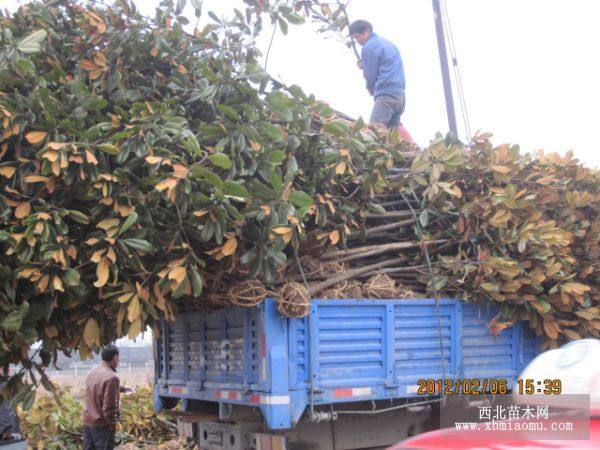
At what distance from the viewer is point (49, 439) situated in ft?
27.9

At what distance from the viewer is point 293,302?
5055 mm

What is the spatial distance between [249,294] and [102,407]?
9.85 feet

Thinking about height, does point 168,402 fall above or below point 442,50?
below

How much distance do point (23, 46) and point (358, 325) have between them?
3.06 metres

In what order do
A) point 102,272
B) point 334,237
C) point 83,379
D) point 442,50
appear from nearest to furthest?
point 102,272 → point 334,237 → point 442,50 → point 83,379

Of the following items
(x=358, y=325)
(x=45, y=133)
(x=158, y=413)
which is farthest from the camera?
(x=158, y=413)

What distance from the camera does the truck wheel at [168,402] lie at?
697cm

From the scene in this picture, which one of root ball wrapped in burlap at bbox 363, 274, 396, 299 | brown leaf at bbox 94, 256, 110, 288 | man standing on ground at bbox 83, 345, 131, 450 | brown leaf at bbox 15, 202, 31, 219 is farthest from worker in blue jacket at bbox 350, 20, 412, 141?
brown leaf at bbox 15, 202, 31, 219

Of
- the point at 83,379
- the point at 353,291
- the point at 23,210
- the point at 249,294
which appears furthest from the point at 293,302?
the point at 83,379

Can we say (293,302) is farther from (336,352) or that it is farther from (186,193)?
(186,193)

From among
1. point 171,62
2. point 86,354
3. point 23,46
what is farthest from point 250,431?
point 23,46

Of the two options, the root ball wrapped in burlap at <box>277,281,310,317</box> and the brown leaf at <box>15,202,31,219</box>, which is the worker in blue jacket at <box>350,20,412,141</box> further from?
the brown leaf at <box>15,202,31,219</box>

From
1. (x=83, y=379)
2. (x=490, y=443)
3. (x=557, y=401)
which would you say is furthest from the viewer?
(x=83, y=379)

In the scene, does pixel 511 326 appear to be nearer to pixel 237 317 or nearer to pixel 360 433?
pixel 360 433
